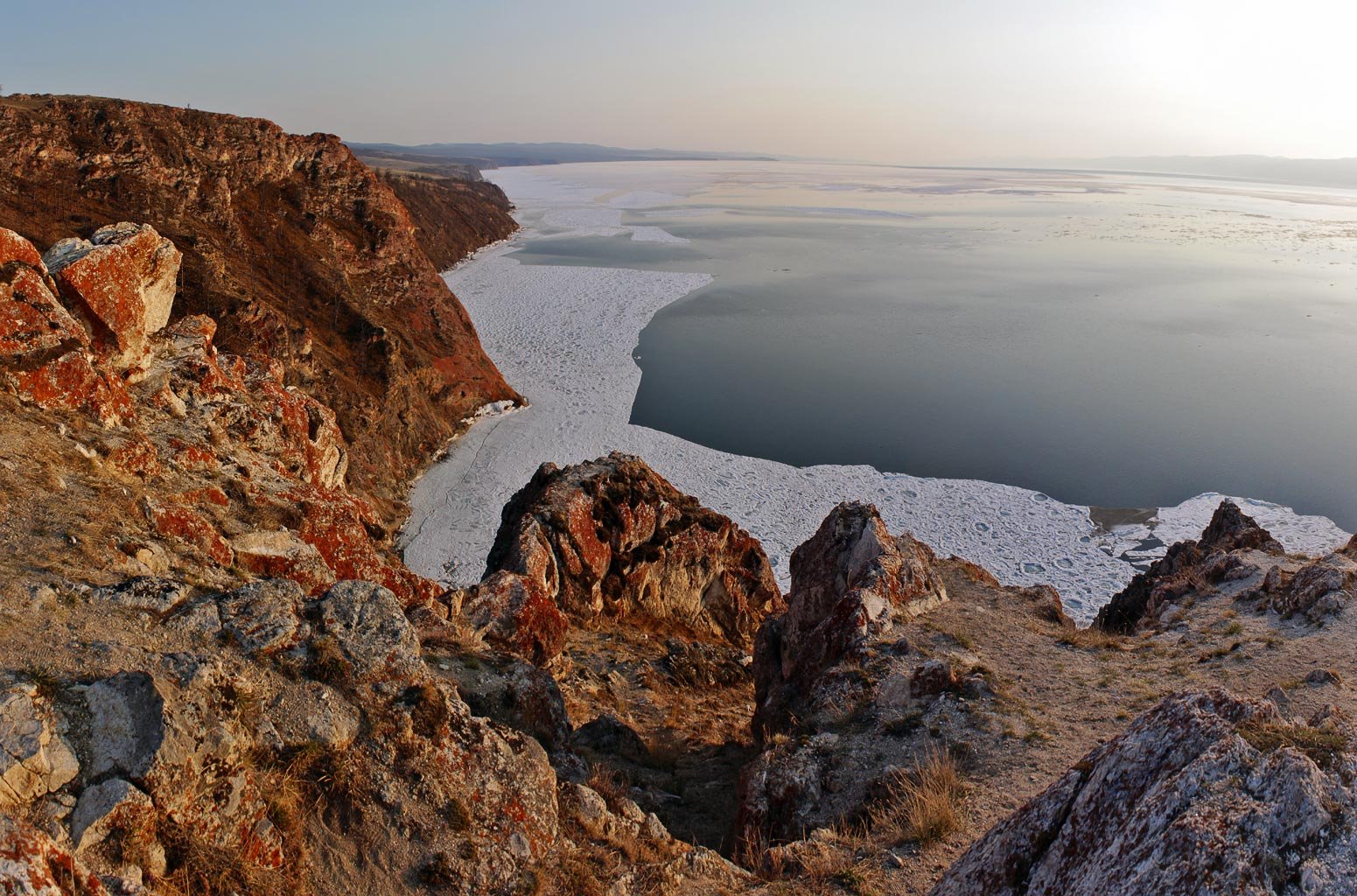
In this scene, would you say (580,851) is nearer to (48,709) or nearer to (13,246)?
(48,709)

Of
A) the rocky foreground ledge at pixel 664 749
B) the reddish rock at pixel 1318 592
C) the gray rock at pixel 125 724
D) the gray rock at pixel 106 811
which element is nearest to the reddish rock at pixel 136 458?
the rocky foreground ledge at pixel 664 749

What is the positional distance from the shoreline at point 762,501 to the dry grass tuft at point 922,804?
13.2m

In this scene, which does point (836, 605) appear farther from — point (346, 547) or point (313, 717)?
point (313, 717)

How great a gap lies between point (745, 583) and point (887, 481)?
967 centimetres

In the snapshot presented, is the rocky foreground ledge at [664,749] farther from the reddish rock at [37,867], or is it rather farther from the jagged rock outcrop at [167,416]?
the jagged rock outcrop at [167,416]

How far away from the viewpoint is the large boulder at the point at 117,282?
34.2 ft

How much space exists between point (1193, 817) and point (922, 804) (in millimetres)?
3305

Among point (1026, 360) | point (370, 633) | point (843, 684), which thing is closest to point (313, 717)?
point (370, 633)

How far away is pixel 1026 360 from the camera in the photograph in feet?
122

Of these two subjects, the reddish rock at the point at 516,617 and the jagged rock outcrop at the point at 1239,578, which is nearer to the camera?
the jagged rock outcrop at the point at 1239,578

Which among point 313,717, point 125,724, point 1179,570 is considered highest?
point 125,724

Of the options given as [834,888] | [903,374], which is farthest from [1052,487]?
[834,888]

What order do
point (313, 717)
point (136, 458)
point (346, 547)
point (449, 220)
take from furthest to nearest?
point (449, 220) < point (346, 547) < point (136, 458) < point (313, 717)

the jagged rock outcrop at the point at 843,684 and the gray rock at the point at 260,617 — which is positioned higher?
the gray rock at the point at 260,617
